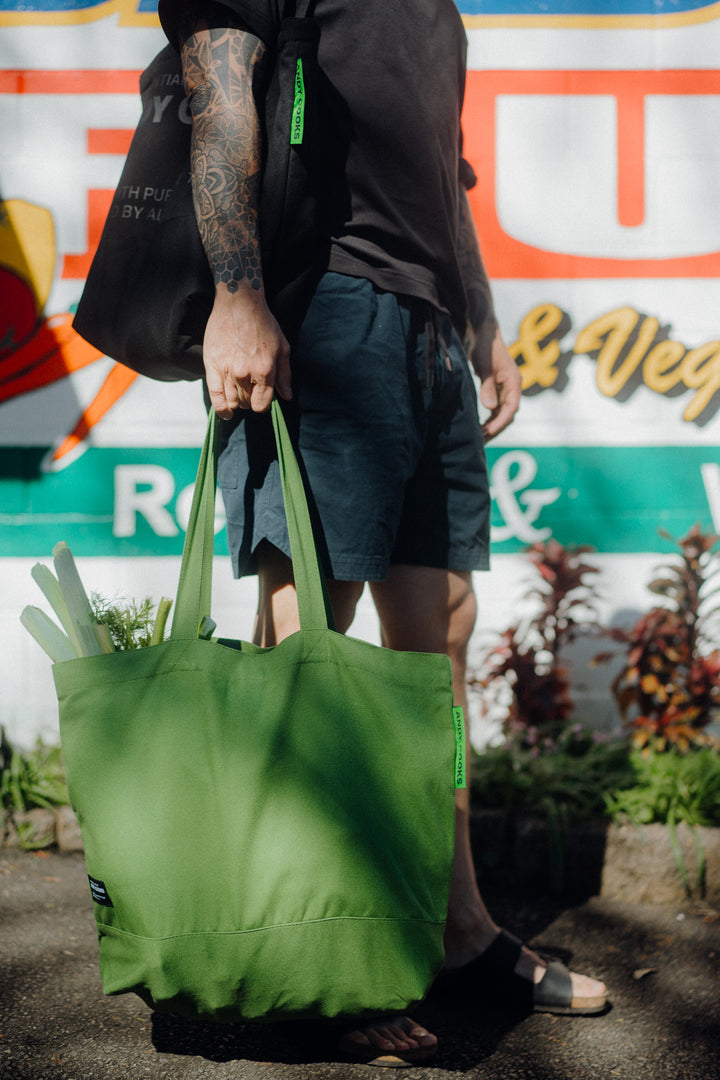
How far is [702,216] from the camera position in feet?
10.8

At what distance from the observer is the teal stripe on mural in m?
3.27

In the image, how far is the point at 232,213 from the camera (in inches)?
51.3

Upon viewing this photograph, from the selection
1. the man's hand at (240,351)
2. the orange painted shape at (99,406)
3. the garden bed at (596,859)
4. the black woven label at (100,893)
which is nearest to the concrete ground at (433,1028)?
the garden bed at (596,859)

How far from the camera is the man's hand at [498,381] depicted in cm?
192

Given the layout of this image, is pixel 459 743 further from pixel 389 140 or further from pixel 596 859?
pixel 596 859

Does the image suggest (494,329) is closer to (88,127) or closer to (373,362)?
(373,362)

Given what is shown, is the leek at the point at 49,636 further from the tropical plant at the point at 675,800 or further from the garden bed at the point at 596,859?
the tropical plant at the point at 675,800

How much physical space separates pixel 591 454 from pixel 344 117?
6.80 ft

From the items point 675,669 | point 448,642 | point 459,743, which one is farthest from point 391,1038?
point 675,669

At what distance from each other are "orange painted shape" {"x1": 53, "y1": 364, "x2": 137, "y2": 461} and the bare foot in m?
2.38

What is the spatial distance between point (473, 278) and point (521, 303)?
1.45 meters

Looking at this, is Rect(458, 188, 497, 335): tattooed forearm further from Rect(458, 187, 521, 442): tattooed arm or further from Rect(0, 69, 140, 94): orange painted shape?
Rect(0, 69, 140, 94): orange painted shape

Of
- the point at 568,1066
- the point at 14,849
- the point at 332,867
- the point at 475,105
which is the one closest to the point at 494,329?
the point at 332,867

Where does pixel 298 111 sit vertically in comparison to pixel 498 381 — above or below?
above
